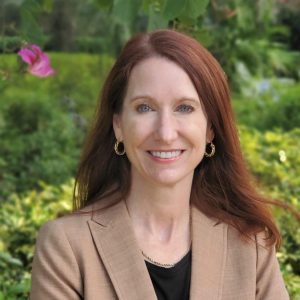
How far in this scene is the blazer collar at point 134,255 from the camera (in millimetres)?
2117

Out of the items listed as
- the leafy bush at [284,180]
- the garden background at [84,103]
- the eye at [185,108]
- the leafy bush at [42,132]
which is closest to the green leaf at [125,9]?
the garden background at [84,103]

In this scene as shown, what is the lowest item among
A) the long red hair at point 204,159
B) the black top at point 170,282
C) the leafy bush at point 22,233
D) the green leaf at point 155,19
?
the leafy bush at point 22,233

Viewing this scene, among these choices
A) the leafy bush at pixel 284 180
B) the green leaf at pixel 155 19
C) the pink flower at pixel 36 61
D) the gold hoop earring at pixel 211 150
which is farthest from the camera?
the leafy bush at pixel 284 180

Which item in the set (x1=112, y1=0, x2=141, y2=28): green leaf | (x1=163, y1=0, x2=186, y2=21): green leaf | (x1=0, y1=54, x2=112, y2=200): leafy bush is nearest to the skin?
(x1=163, y1=0, x2=186, y2=21): green leaf

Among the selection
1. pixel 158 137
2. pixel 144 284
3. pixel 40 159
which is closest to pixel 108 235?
pixel 144 284

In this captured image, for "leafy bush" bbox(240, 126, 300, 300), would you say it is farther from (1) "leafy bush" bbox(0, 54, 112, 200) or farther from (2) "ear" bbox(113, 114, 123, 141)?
(1) "leafy bush" bbox(0, 54, 112, 200)

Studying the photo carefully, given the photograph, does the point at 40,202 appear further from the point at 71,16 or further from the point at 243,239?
the point at 71,16

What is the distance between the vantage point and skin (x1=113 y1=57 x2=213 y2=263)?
2.06 metres

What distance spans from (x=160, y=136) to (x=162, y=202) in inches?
10.6

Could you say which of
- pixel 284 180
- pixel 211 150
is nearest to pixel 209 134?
pixel 211 150

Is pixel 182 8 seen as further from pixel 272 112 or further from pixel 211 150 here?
pixel 272 112

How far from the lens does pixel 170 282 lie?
2.21 metres

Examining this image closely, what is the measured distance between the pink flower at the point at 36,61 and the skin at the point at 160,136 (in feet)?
2.37

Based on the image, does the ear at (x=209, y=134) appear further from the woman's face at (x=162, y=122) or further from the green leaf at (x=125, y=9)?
the green leaf at (x=125, y=9)
